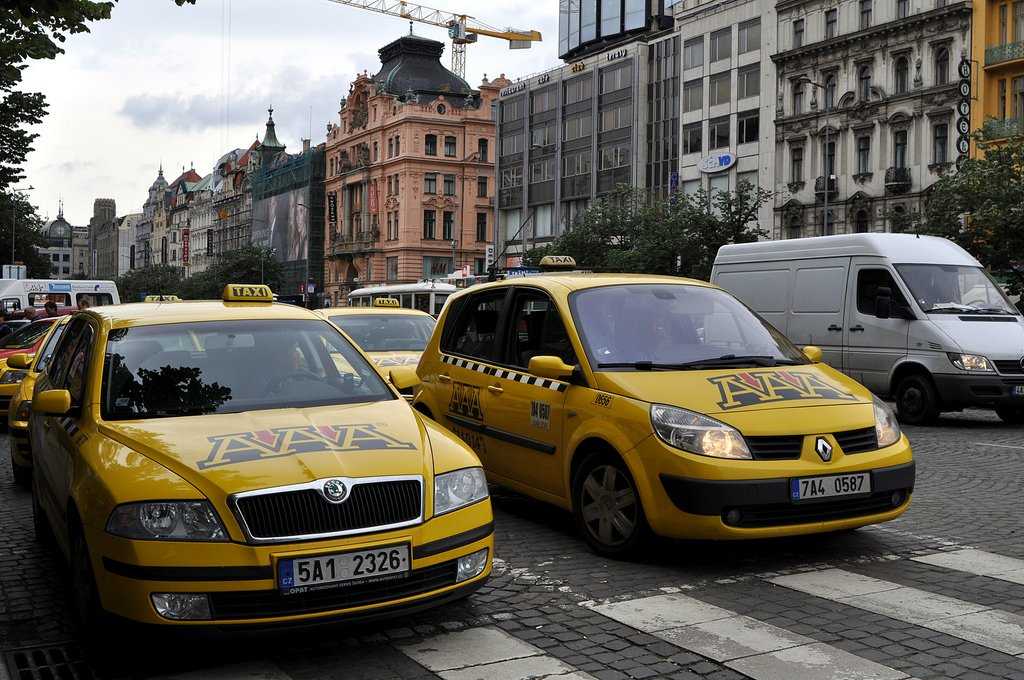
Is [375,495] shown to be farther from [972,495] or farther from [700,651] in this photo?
[972,495]

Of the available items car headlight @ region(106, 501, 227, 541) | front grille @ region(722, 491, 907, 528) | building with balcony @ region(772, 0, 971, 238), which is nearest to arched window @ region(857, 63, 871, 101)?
building with balcony @ region(772, 0, 971, 238)

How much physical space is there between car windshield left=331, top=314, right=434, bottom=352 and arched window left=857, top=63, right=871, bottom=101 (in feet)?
134

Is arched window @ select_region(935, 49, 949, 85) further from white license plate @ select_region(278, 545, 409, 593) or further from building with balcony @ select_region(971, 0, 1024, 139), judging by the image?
white license plate @ select_region(278, 545, 409, 593)

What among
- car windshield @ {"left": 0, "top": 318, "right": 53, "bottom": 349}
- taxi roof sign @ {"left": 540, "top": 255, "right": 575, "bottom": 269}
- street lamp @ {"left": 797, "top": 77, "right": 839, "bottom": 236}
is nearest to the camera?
taxi roof sign @ {"left": 540, "top": 255, "right": 575, "bottom": 269}

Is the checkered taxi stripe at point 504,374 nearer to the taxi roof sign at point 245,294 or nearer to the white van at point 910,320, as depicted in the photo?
the taxi roof sign at point 245,294

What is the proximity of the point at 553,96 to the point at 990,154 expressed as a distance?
149 feet

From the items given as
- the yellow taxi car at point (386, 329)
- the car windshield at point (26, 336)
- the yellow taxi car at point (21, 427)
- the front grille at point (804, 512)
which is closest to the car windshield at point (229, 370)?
the front grille at point (804, 512)

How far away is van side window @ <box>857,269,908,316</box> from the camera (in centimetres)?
1458

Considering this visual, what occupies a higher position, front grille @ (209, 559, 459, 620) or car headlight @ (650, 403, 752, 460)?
car headlight @ (650, 403, 752, 460)

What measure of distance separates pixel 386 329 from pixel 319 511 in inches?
367

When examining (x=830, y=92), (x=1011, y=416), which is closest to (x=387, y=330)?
(x=1011, y=416)

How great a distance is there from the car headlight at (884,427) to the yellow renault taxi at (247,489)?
102 inches

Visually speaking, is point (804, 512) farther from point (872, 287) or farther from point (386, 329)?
point (872, 287)

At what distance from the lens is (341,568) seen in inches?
173
